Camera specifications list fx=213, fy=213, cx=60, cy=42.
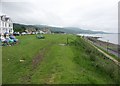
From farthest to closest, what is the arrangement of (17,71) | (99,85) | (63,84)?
1. (17,71)
2. (99,85)
3. (63,84)

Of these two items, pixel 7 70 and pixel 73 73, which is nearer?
pixel 73 73

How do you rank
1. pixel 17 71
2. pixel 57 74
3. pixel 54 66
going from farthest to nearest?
pixel 54 66, pixel 17 71, pixel 57 74

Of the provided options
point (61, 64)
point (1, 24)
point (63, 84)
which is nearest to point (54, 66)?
point (61, 64)

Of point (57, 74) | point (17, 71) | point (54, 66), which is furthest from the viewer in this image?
point (54, 66)

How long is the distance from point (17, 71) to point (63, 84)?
5.71m

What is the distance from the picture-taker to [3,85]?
50.4 feet

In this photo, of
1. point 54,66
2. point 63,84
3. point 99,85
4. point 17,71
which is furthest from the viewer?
point 54,66

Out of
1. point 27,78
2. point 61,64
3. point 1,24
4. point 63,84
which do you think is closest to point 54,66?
point 61,64

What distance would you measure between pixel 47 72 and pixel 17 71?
2847mm

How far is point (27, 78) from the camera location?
1677cm

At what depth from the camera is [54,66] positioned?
2033 centimetres

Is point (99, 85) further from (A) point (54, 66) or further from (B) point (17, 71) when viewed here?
(B) point (17, 71)

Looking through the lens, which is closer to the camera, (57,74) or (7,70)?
(57,74)

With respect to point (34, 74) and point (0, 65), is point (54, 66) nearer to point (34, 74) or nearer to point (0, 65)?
point (34, 74)
